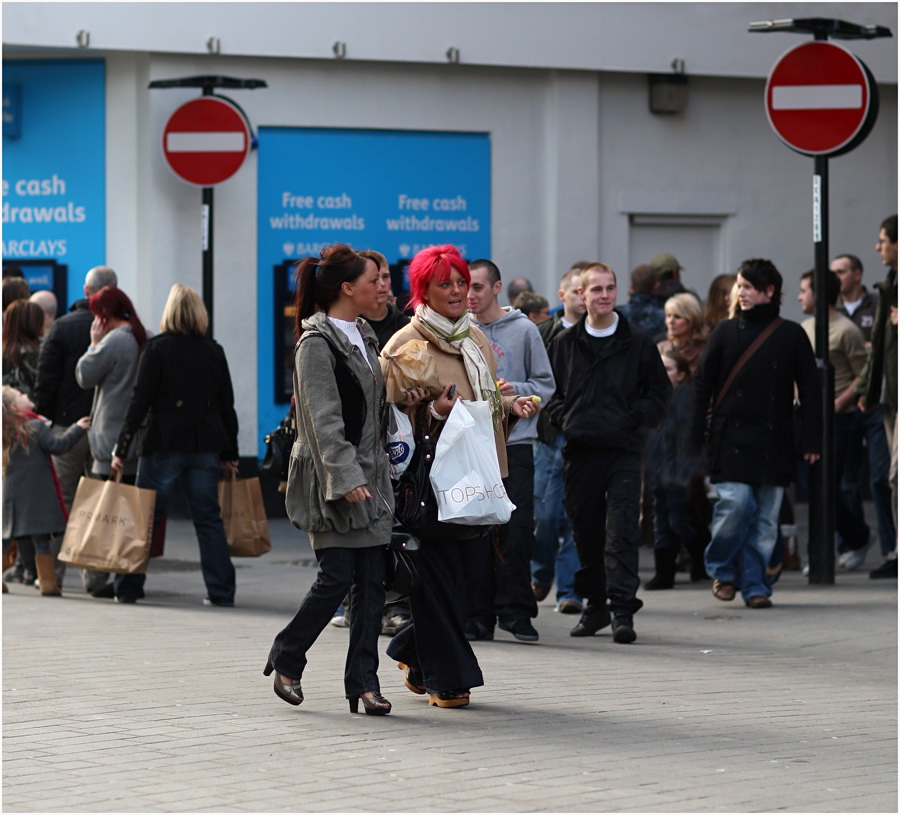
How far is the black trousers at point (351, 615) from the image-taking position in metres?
7.00

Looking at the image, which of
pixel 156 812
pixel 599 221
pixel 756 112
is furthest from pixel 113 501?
pixel 756 112

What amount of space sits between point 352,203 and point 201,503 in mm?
5763

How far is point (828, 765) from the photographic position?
612cm

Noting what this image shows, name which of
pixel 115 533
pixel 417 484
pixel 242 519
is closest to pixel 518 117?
pixel 242 519

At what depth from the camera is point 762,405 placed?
10.6m

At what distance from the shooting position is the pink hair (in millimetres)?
7336

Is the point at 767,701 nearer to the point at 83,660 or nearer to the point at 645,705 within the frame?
the point at 645,705

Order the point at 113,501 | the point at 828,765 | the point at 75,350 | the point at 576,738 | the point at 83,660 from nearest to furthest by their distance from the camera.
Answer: the point at 828,765
the point at 576,738
the point at 83,660
the point at 113,501
the point at 75,350

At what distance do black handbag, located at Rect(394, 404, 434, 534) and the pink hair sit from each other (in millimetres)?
520

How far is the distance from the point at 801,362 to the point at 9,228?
8212 millimetres

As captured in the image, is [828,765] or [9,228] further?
[9,228]

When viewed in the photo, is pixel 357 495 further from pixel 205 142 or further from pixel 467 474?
pixel 205 142

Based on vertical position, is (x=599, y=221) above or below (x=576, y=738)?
above

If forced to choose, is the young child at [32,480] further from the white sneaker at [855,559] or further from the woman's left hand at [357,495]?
the white sneaker at [855,559]
